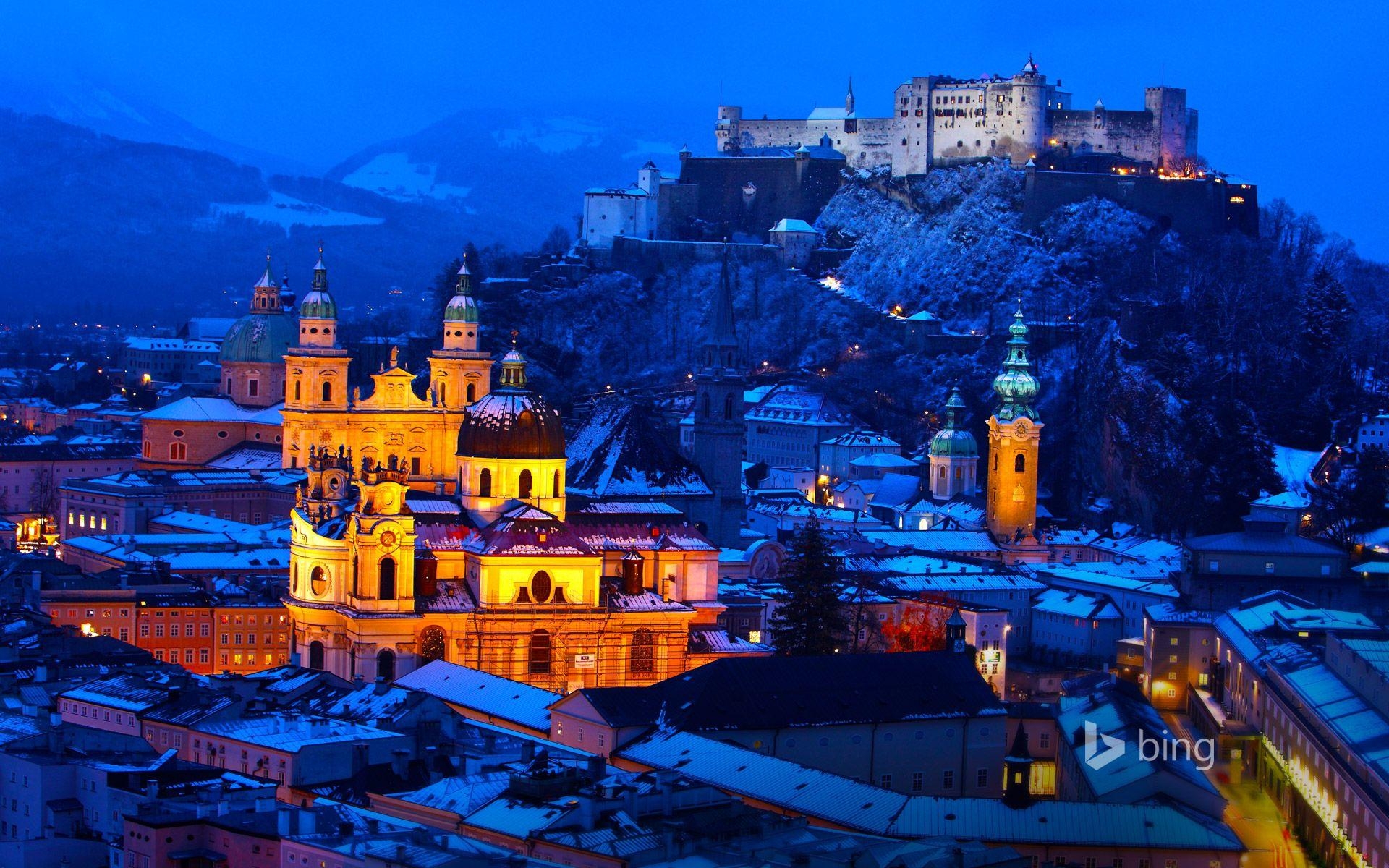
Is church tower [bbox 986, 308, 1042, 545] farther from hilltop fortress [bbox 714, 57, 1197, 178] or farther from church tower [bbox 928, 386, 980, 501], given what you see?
hilltop fortress [bbox 714, 57, 1197, 178]

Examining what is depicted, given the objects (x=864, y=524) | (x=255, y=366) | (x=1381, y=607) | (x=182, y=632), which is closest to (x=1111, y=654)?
(x=1381, y=607)

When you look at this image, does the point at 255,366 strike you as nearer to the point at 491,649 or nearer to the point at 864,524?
the point at 864,524

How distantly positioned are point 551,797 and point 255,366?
73.4 metres

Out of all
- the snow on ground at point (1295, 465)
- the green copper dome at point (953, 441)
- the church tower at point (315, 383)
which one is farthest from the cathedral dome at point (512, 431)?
the snow on ground at point (1295, 465)

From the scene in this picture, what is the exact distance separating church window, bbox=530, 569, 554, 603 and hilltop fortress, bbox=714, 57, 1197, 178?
7446 cm

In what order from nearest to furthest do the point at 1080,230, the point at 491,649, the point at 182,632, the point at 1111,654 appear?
the point at 491,649 → the point at 182,632 → the point at 1111,654 → the point at 1080,230

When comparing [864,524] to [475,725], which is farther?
[864,524]

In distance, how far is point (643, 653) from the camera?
76312 mm

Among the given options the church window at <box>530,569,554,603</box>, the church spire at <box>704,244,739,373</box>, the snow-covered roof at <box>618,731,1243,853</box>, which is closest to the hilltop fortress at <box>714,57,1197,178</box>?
the church spire at <box>704,244,739,373</box>

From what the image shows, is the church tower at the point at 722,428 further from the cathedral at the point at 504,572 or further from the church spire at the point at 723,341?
the cathedral at the point at 504,572

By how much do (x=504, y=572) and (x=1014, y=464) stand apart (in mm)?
44880

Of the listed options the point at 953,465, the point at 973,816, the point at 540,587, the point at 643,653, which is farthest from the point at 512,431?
the point at 953,465

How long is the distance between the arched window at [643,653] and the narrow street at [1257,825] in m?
15.3

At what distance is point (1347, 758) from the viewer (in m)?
57.3
